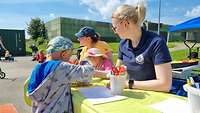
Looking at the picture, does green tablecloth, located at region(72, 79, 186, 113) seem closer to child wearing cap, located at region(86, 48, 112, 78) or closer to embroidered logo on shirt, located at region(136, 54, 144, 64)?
embroidered logo on shirt, located at region(136, 54, 144, 64)

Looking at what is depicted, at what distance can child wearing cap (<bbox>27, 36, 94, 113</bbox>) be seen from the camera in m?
2.23

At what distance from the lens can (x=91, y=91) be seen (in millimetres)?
2381

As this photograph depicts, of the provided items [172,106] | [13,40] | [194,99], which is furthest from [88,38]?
[13,40]

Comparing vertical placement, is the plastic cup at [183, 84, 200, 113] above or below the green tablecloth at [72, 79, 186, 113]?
above

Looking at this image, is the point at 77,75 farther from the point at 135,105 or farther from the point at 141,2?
the point at 141,2

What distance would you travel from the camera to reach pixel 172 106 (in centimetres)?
190

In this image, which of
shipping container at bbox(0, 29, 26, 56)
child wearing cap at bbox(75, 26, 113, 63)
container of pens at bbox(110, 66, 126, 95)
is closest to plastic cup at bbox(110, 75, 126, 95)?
container of pens at bbox(110, 66, 126, 95)

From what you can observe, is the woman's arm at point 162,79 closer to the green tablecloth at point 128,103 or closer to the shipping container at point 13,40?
the green tablecloth at point 128,103

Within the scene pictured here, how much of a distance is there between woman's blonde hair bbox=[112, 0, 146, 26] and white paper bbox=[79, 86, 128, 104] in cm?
63

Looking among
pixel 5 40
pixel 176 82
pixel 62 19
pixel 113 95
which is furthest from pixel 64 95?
pixel 62 19

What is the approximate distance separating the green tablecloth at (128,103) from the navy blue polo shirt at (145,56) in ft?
0.74

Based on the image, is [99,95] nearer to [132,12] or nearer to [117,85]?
[117,85]

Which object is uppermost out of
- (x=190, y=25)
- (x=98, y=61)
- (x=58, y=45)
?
(x=190, y=25)

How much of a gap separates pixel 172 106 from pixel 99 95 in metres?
0.59
